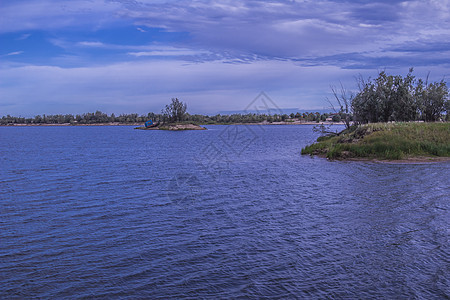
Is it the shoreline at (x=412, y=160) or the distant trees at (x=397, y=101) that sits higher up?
the distant trees at (x=397, y=101)

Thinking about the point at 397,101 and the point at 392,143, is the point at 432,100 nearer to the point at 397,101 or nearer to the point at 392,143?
the point at 397,101

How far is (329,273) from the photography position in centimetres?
1072

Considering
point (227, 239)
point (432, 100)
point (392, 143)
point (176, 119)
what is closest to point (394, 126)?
point (392, 143)

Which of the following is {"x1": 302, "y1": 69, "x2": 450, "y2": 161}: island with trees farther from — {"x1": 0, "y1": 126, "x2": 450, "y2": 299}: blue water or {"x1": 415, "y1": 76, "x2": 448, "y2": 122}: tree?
{"x1": 0, "y1": 126, "x2": 450, "y2": 299}: blue water

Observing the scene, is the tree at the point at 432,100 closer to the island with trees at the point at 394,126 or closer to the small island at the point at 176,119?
the island with trees at the point at 394,126

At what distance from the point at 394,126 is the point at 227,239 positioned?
39632 millimetres

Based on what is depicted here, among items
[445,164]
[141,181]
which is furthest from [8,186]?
[445,164]

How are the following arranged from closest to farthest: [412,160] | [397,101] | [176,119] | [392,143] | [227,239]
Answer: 1. [227,239]
2. [412,160]
3. [392,143]
4. [397,101]
5. [176,119]

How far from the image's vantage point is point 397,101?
200 ft

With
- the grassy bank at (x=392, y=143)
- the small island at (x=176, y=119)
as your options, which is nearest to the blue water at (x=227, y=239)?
the grassy bank at (x=392, y=143)

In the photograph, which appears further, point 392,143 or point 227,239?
point 392,143

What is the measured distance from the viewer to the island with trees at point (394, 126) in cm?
4047

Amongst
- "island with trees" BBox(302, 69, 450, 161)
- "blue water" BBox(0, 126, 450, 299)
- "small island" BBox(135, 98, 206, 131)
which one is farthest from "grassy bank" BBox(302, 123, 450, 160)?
"small island" BBox(135, 98, 206, 131)

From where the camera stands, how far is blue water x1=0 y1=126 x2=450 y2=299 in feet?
33.0
